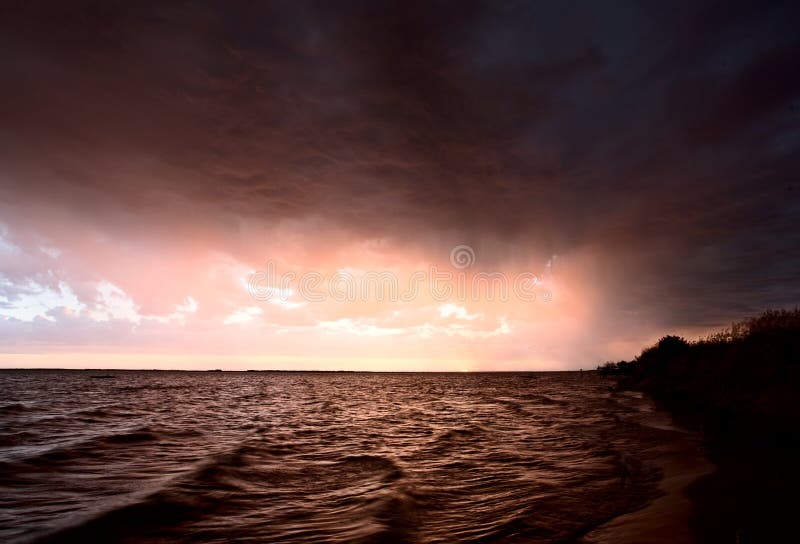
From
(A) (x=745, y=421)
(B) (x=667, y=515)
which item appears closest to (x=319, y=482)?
(B) (x=667, y=515)

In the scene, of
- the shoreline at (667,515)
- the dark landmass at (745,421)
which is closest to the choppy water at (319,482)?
the shoreline at (667,515)

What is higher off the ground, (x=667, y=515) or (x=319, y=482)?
(x=667, y=515)

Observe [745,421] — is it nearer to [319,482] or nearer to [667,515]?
[667,515]

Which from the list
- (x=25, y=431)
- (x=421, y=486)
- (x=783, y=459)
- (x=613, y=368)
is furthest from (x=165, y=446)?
(x=613, y=368)

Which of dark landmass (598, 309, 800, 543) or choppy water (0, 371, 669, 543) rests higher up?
dark landmass (598, 309, 800, 543)

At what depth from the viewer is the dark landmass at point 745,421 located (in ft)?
21.4

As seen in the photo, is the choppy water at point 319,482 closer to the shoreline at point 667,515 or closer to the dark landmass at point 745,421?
the shoreline at point 667,515

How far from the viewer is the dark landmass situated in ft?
21.4

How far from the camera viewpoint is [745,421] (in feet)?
57.0

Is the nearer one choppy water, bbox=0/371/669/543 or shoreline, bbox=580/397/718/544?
shoreline, bbox=580/397/718/544

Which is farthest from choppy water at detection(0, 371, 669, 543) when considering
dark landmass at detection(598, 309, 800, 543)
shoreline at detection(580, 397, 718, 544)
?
dark landmass at detection(598, 309, 800, 543)

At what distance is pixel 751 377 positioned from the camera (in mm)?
20859

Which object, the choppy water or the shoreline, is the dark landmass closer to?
the shoreline

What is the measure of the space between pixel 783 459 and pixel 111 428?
975 inches
